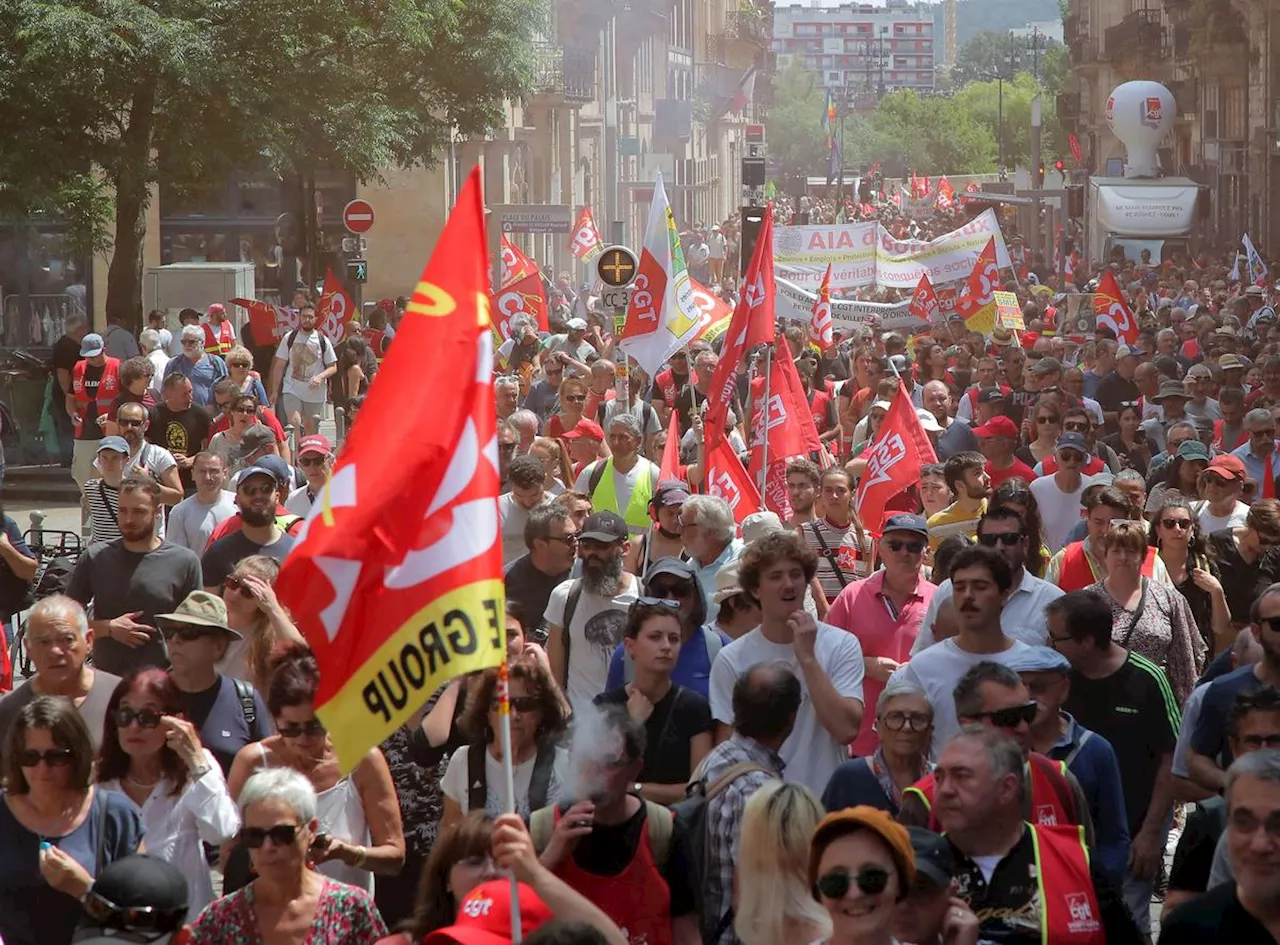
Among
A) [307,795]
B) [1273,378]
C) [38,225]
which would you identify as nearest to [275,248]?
[38,225]

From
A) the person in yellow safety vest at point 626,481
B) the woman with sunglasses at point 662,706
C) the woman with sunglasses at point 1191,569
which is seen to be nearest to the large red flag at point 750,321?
the person in yellow safety vest at point 626,481

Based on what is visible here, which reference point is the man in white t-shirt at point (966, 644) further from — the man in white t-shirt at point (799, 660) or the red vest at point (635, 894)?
the red vest at point (635, 894)

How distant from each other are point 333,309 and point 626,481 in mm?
11886

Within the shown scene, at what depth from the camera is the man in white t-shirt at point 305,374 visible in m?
18.3

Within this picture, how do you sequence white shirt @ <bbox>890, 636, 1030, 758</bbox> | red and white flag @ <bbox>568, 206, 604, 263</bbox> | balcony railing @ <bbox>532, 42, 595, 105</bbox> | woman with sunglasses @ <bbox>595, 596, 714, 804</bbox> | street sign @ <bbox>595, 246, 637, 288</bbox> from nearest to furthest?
woman with sunglasses @ <bbox>595, 596, 714, 804</bbox>
white shirt @ <bbox>890, 636, 1030, 758</bbox>
street sign @ <bbox>595, 246, 637, 288</bbox>
red and white flag @ <bbox>568, 206, 604, 263</bbox>
balcony railing @ <bbox>532, 42, 595, 105</bbox>

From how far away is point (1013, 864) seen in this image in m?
4.75

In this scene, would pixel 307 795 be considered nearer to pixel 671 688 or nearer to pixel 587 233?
pixel 671 688

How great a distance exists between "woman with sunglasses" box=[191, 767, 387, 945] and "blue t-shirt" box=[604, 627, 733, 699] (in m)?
1.95

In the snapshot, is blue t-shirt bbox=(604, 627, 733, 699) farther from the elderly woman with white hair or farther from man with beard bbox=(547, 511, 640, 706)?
the elderly woman with white hair

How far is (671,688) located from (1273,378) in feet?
29.5

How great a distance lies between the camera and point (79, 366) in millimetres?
16953

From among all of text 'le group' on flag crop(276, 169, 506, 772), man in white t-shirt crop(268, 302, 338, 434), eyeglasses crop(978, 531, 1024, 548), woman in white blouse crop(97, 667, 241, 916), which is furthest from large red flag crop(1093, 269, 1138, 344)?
text 'le group' on flag crop(276, 169, 506, 772)

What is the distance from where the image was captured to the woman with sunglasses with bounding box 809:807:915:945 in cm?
429

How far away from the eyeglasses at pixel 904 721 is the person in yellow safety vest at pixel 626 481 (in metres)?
5.24
